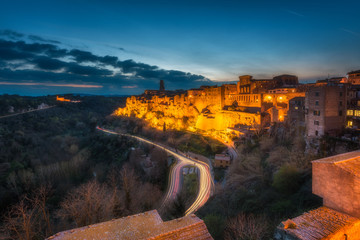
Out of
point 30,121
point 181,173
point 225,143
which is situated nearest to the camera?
point 181,173

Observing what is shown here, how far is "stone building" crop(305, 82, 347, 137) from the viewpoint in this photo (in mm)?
17000

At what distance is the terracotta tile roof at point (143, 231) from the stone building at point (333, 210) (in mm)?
3696

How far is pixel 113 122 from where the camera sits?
64812mm

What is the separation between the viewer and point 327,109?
55.9ft

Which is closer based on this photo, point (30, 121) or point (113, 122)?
point (30, 121)

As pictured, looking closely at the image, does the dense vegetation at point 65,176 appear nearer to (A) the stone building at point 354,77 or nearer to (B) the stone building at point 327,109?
(B) the stone building at point 327,109

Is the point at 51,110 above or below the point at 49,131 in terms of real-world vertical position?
above

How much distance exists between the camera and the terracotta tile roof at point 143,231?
16.9ft

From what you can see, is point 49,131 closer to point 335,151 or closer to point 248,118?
point 248,118

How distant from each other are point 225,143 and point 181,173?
36.1 feet

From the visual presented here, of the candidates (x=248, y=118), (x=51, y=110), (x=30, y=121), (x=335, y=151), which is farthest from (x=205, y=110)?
(x=51, y=110)

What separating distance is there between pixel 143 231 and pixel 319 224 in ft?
22.2

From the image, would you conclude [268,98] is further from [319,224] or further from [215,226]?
[319,224]

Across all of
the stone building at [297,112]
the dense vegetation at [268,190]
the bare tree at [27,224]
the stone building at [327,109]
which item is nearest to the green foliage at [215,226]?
the dense vegetation at [268,190]
